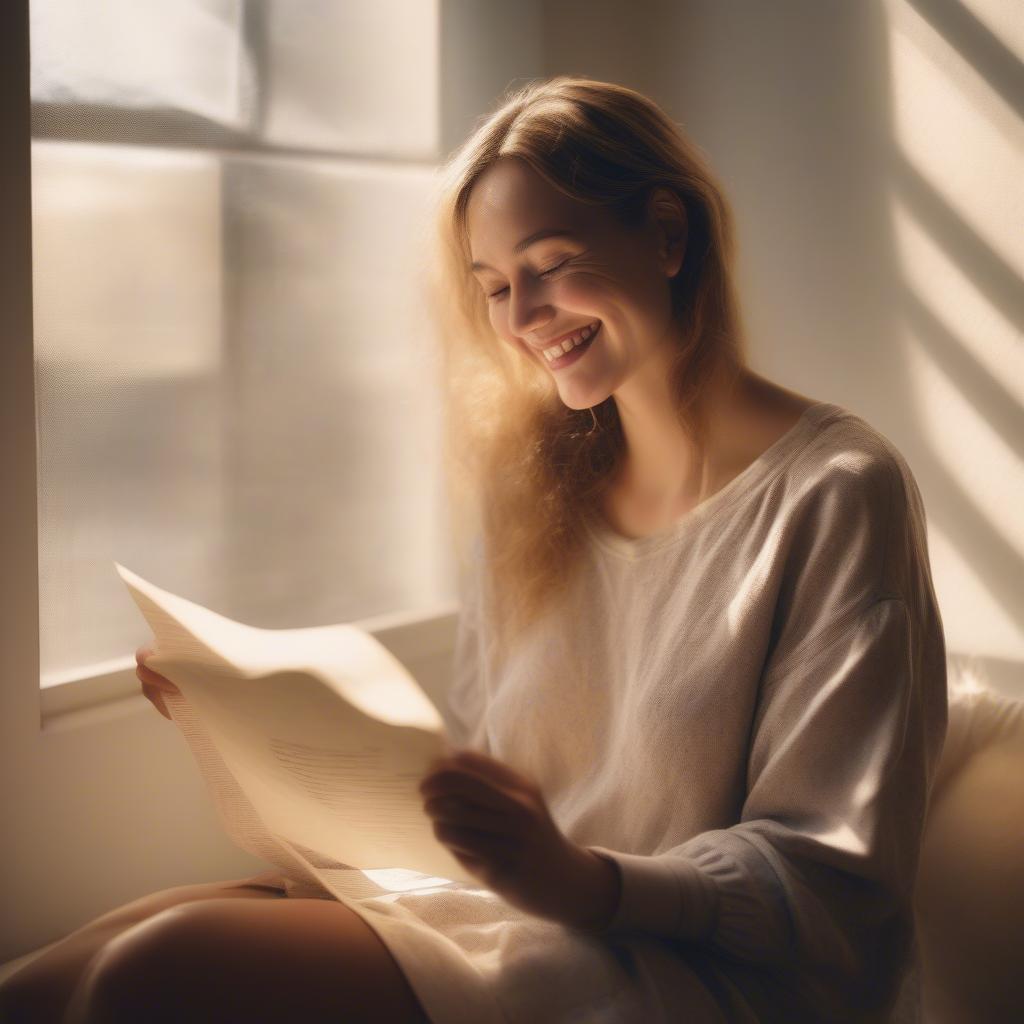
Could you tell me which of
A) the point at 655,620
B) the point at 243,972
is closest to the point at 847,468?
the point at 655,620

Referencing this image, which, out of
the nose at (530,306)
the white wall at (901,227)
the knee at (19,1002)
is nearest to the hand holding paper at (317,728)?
the knee at (19,1002)

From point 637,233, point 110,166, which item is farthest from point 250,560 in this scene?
point 637,233

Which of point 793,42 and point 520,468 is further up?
point 793,42

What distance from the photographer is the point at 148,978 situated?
36.3 inches

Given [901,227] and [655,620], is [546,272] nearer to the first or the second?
[655,620]

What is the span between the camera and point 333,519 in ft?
5.81

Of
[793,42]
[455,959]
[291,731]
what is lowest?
[455,959]

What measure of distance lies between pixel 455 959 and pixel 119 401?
2.60ft

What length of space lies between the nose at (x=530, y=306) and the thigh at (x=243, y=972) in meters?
0.63

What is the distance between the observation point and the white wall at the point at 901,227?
5.43 feet

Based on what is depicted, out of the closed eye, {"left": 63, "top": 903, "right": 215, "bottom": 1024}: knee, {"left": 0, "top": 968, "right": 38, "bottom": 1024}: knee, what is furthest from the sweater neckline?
{"left": 0, "top": 968, "right": 38, "bottom": 1024}: knee

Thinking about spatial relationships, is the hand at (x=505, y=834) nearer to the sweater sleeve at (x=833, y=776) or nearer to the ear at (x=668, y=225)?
the sweater sleeve at (x=833, y=776)

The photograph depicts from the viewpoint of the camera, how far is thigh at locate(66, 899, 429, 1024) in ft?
3.01

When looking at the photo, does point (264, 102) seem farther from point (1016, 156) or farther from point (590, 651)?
point (1016, 156)
